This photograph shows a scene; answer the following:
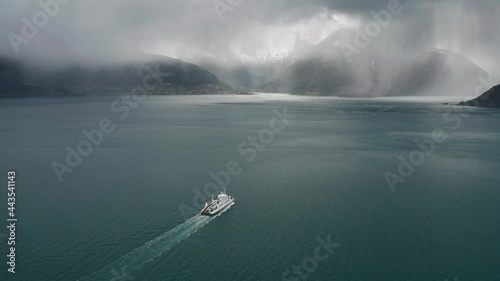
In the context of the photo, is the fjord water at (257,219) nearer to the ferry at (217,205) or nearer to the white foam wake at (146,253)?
the white foam wake at (146,253)

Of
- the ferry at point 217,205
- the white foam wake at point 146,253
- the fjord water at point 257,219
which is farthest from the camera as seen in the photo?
the ferry at point 217,205

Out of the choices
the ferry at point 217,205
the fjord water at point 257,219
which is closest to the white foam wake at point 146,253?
the fjord water at point 257,219

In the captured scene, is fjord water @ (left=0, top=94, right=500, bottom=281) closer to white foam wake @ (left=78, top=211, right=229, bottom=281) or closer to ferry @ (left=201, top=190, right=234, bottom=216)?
white foam wake @ (left=78, top=211, right=229, bottom=281)

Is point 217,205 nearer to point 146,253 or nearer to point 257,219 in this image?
point 257,219

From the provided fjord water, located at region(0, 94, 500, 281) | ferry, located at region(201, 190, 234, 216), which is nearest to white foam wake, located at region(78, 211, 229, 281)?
fjord water, located at region(0, 94, 500, 281)

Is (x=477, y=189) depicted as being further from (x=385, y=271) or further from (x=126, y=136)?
(x=126, y=136)
